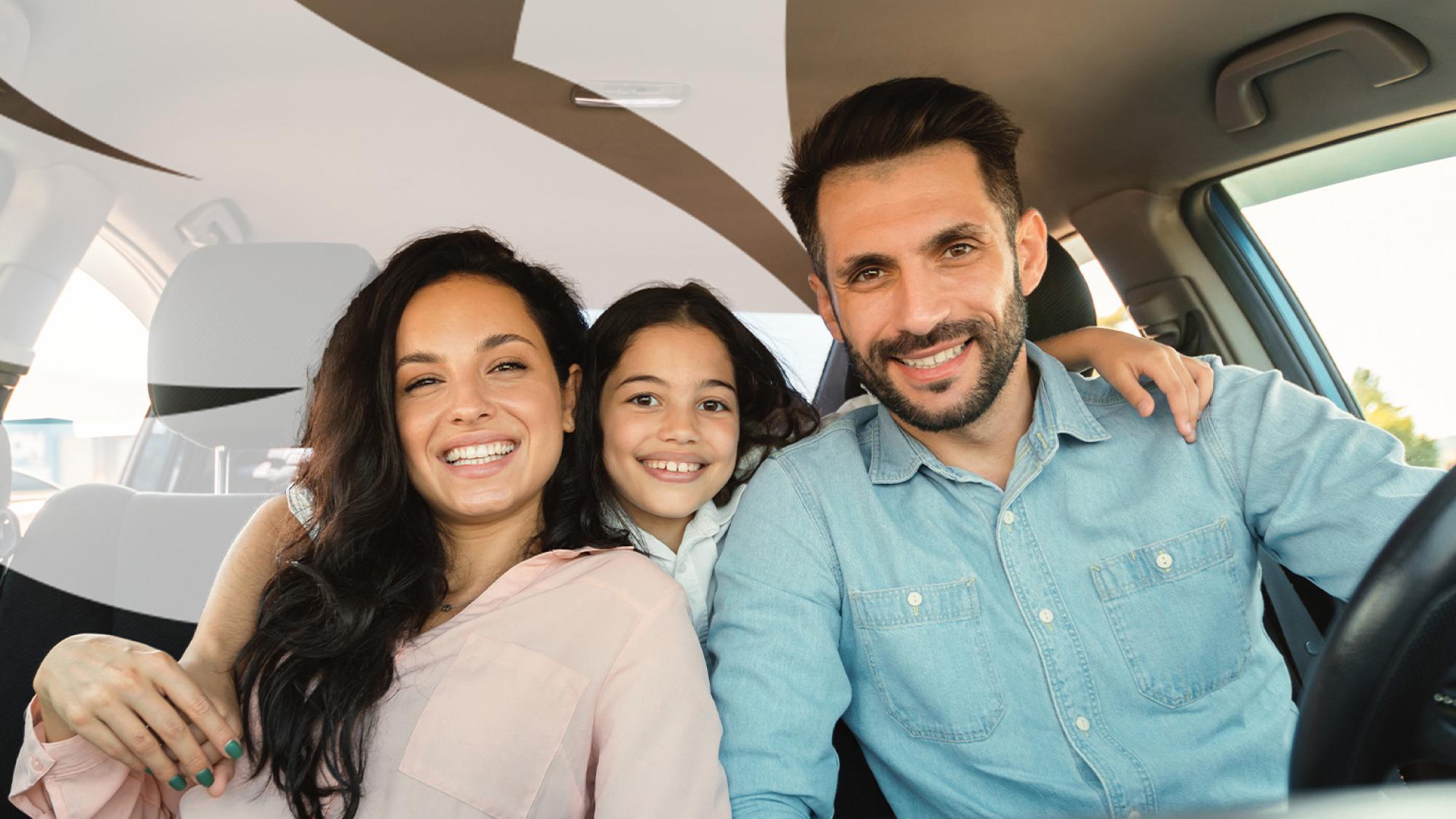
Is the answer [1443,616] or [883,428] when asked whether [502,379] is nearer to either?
[883,428]

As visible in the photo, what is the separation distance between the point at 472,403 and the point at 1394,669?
1064 mm

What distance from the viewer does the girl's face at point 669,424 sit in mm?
1537

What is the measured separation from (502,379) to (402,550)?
0.93ft

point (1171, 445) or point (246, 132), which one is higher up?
point (246, 132)

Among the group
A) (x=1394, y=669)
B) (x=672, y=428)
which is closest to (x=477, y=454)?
(x=672, y=428)

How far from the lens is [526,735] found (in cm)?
115

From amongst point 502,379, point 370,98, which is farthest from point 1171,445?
point 370,98

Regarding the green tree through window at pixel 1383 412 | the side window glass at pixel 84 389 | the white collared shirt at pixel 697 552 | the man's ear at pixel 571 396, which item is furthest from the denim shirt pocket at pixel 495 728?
the green tree through window at pixel 1383 412

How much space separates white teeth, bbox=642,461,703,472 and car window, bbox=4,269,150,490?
4.12 feet

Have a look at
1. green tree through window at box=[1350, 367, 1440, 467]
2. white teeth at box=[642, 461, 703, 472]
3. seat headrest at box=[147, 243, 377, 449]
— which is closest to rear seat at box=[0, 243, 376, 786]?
seat headrest at box=[147, 243, 377, 449]

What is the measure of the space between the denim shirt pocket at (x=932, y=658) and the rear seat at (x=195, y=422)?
42.3 inches

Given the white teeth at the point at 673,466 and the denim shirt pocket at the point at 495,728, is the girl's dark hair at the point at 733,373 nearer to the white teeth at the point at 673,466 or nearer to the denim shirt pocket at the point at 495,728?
the white teeth at the point at 673,466

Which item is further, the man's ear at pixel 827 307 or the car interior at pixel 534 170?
the car interior at pixel 534 170

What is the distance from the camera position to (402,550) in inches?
54.1
